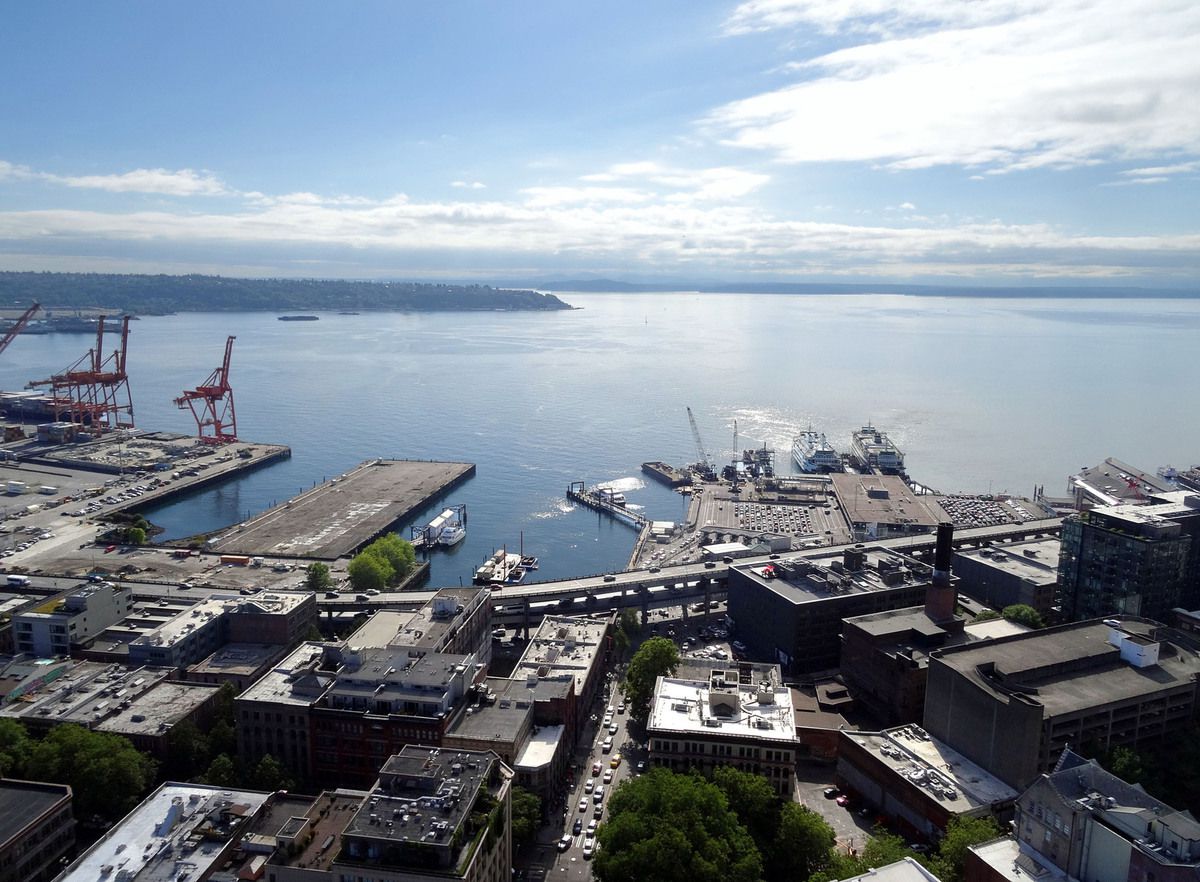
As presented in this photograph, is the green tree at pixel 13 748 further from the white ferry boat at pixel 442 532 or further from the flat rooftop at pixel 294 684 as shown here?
the white ferry boat at pixel 442 532

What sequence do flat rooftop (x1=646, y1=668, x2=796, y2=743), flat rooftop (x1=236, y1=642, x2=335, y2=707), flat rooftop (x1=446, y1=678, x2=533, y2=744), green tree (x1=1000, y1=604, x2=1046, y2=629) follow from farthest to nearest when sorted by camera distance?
green tree (x1=1000, y1=604, x2=1046, y2=629) < flat rooftop (x1=236, y1=642, x2=335, y2=707) < flat rooftop (x1=646, y1=668, x2=796, y2=743) < flat rooftop (x1=446, y1=678, x2=533, y2=744)

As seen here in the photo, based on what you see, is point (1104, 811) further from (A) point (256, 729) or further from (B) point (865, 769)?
(A) point (256, 729)

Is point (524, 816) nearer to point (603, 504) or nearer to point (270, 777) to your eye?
point (270, 777)

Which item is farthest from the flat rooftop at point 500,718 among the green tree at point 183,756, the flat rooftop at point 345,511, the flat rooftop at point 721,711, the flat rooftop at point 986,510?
the flat rooftop at point 986,510

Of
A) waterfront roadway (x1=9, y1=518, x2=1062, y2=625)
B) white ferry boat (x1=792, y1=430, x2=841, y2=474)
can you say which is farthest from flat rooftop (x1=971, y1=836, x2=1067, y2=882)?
white ferry boat (x1=792, y1=430, x2=841, y2=474)

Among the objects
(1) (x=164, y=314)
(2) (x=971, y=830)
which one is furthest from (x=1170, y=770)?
(1) (x=164, y=314)

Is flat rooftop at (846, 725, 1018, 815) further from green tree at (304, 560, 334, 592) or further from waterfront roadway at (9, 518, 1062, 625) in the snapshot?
green tree at (304, 560, 334, 592)

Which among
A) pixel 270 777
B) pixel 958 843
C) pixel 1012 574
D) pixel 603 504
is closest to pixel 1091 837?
pixel 958 843
